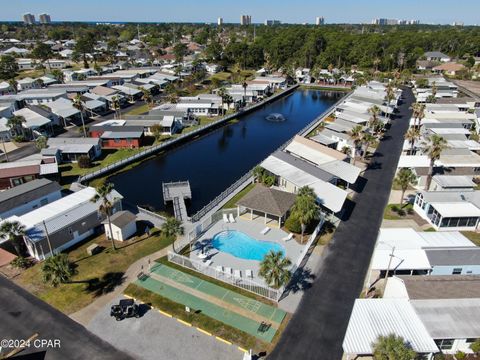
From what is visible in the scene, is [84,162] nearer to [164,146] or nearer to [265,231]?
[164,146]

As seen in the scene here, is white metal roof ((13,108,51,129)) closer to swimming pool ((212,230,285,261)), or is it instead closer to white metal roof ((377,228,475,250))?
swimming pool ((212,230,285,261))

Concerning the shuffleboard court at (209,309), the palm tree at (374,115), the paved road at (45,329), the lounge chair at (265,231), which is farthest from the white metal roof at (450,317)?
the palm tree at (374,115)

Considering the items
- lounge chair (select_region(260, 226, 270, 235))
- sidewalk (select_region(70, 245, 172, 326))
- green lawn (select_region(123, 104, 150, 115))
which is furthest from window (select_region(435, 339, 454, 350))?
green lawn (select_region(123, 104, 150, 115))

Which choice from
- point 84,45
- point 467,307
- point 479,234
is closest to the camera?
point 467,307

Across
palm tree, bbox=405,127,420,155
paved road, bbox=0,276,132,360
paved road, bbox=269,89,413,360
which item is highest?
palm tree, bbox=405,127,420,155

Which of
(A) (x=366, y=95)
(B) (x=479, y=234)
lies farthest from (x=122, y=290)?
(A) (x=366, y=95)

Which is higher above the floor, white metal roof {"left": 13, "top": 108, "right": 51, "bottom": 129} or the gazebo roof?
white metal roof {"left": 13, "top": 108, "right": 51, "bottom": 129}

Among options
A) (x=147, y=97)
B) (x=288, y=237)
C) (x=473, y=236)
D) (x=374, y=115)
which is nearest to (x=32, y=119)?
(x=147, y=97)

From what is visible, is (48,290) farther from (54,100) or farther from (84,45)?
Answer: (84,45)
